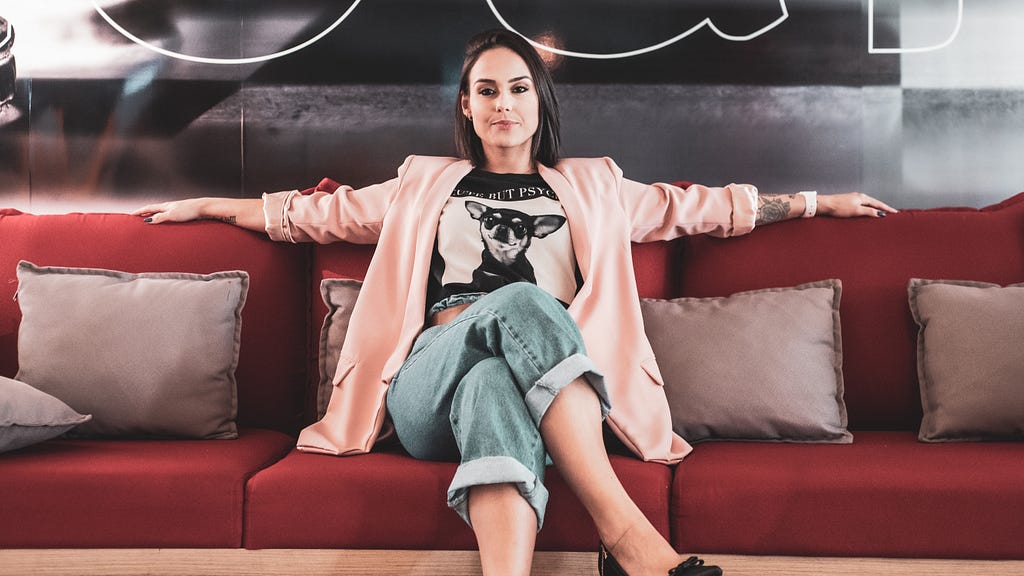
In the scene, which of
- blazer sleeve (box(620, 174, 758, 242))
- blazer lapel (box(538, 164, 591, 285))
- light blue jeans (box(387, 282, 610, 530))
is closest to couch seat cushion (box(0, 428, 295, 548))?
light blue jeans (box(387, 282, 610, 530))

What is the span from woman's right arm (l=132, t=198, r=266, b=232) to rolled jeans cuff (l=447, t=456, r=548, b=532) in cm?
113

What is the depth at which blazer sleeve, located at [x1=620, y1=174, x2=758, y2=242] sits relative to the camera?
2.27 meters

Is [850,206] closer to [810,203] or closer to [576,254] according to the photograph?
[810,203]

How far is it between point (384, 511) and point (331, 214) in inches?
34.5

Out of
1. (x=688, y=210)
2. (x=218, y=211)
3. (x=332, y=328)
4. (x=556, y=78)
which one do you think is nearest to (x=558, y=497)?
(x=332, y=328)

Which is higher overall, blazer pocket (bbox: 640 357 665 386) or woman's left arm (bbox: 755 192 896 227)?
woman's left arm (bbox: 755 192 896 227)

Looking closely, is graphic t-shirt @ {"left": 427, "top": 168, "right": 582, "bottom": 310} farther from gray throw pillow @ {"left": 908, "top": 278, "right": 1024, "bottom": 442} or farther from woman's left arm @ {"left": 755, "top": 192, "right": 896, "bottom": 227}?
gray throw pillow @ {"left": 908, "top": 278, "right": 1024, "bottom": 442}

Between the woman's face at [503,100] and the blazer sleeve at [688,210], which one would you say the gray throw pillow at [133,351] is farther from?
the blazer sleeve at [688,210]

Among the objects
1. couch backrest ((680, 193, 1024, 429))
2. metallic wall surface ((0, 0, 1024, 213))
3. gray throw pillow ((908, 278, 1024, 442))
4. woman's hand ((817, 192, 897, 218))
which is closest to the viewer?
gray throw pillow ((908, 278, 1024, 442))

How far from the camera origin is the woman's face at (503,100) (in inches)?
87.4

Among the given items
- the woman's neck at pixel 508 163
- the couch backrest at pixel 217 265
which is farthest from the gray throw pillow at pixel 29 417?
the woman's neck at pixel 508 163

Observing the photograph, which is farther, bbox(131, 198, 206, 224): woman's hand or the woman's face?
bbox(131, 198, 206, 224): woman's hand

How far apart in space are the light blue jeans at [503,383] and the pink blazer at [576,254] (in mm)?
293

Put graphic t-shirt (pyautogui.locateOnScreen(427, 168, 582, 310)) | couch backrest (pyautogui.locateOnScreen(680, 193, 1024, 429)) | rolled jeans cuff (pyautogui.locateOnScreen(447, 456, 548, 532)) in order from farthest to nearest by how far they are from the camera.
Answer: couch backrest (pyautogui.locateOnScreen(680, 193, 1024, 429)), graphic t-shirt (pyautogui.locateOnScreen(427, 168, 582, 310)), rolled jeans cuff (pyautogui.locateOnScreen(447, 456, 548, 532))
